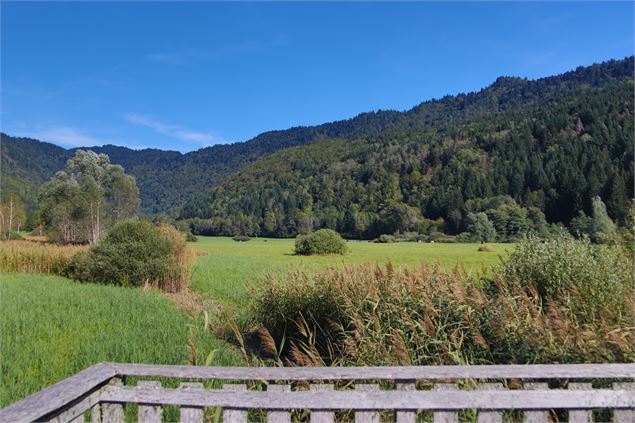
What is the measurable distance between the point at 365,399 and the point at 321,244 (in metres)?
31.2

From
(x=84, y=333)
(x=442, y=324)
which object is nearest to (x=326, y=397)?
(x=442, y=324)

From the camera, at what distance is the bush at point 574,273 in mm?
6125

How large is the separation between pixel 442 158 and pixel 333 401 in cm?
12093

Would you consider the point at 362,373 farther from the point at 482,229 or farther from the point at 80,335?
the point at 482,229

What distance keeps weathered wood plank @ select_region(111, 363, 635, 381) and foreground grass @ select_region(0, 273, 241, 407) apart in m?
2.19

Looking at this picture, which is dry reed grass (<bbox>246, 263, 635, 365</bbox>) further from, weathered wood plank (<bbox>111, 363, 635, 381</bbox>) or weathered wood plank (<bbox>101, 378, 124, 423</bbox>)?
weathered wood plank (<bbox>101, 378, 124, 423</bbox>)

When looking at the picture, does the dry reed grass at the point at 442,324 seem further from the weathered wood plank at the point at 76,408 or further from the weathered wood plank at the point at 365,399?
the weathered wood plank at the point at 76,408

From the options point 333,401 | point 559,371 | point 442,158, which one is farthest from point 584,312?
point 442,158

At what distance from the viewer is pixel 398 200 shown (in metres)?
98.1

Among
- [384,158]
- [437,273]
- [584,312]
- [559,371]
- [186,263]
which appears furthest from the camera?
[384,158]

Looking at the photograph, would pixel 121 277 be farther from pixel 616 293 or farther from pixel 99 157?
pixel 99 157

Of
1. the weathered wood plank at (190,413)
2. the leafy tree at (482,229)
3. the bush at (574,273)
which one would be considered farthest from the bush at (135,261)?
the leafy tree at (482,229)

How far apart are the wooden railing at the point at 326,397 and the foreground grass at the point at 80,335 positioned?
2.26 m

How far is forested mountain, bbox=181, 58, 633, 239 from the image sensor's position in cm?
7538
